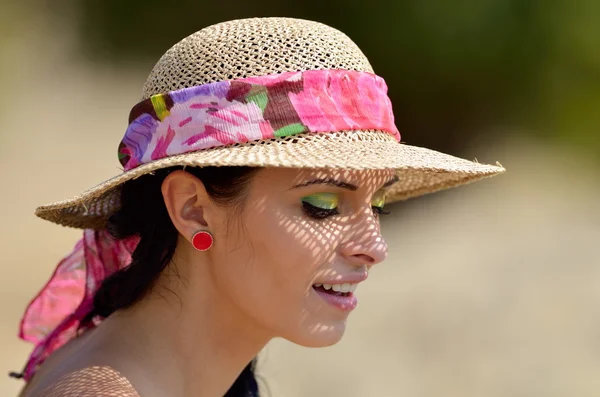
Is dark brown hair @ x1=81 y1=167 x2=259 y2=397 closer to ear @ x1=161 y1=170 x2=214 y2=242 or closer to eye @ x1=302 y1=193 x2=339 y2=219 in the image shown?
ear @ x1=161 y1=170 x2=214 y2=242

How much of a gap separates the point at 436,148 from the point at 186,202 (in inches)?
213

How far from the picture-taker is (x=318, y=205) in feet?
5.32

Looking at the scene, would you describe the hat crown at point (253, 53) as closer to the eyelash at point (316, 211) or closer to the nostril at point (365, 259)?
the eyelash at point (316, 211)

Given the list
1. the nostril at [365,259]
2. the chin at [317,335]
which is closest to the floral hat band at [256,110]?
the nostril at [365,259]

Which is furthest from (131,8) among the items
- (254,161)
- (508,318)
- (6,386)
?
(254,161)

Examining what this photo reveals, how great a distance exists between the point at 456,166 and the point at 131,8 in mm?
6699

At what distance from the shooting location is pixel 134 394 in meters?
1.61

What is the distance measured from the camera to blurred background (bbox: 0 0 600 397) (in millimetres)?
3961

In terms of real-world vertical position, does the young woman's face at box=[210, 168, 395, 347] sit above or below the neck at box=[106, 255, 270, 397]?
above

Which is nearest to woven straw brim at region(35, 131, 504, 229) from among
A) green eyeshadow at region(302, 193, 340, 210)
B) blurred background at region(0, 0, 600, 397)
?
green eyeshadow at region(302, 193, 340, 210)

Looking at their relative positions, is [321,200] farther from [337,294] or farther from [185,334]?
[185,334]

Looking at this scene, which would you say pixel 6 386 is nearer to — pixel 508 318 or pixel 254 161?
pixel 508 318

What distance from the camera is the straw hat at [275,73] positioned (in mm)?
1543

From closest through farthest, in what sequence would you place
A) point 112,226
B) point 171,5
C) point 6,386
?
point 112,226 < point 6,386 < point 171,5
